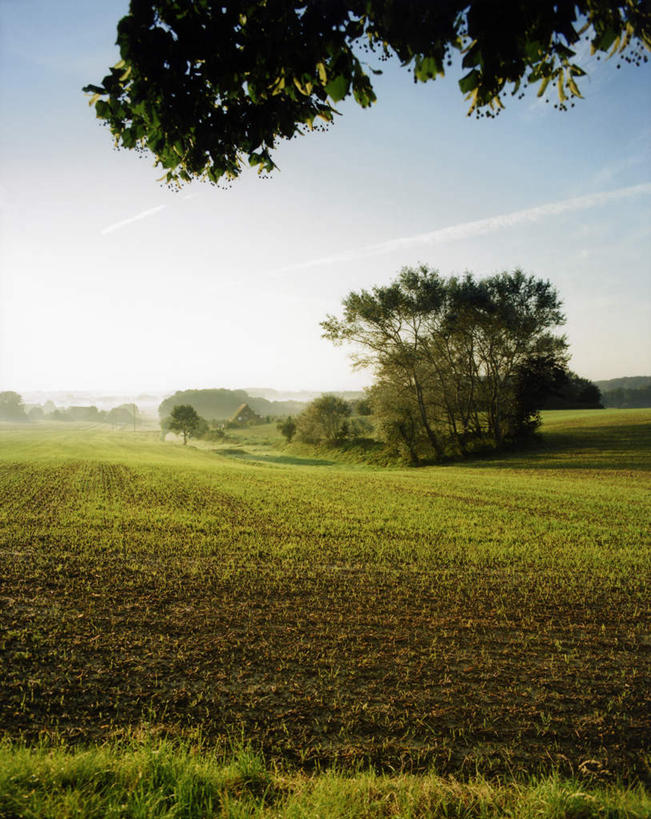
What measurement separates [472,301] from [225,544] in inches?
963

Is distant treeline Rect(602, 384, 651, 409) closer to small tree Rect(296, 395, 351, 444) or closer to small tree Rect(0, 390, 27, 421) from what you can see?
small tree Rect(296, 395, 351, 444)

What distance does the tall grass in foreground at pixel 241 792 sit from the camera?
2.07 m

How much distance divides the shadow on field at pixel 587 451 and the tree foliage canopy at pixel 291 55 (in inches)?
885

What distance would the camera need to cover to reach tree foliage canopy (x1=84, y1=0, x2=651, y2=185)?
293 centimetres

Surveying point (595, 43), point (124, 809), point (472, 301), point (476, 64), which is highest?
point (472, 301)

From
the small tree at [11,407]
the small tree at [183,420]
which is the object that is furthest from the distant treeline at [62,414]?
the small tree at [183,420]

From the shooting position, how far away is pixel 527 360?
27672 millimetres

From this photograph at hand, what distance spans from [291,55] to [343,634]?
236 inches

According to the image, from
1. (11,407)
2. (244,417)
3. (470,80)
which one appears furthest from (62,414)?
(470,80)

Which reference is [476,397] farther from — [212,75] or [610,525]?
[212,75]

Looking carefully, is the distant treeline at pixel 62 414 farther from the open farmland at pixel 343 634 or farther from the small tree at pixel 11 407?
the open farmland at pixel 343 634

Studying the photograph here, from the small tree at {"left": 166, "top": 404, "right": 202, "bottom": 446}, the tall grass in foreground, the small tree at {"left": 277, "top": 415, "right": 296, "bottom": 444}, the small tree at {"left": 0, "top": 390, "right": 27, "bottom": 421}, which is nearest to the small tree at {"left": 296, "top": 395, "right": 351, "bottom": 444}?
the small tree at {"left": 277, "top": 415, "right": 296, "bottom": 444}

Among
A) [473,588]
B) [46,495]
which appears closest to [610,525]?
[473,588]

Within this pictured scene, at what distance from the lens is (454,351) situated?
29.0m
